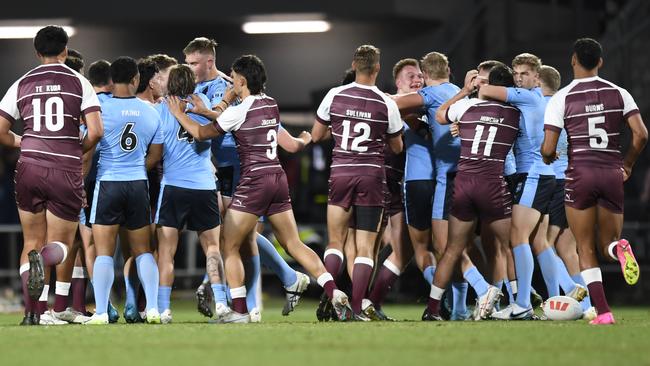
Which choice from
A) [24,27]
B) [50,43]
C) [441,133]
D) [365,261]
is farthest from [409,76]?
[24,27]

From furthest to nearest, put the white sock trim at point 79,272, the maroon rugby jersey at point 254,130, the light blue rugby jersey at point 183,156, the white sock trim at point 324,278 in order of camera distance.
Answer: the white sock trim at point 79,272, the light blue rugby jersey at point 183,156, the white sock trim at point 324,278, the maroon rugby jersey at point 254,130

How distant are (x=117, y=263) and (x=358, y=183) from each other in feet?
26.2

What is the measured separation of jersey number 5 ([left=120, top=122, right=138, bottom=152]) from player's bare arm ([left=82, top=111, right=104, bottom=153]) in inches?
19.1

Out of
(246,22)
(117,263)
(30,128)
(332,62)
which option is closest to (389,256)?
(30,128)

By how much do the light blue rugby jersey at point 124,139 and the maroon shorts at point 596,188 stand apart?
350 cm

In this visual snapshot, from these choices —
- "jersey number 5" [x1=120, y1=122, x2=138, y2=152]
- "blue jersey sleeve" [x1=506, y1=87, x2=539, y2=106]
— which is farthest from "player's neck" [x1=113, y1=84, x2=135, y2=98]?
"blue jersey sleeve" [x1=506, y1=87, x2=539, y2=106]

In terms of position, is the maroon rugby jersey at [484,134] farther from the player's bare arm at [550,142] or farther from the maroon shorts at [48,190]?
the maroon shorts at [48,190]

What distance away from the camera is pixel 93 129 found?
958 cm

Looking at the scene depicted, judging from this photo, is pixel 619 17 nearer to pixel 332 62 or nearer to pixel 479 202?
pixel 332 62

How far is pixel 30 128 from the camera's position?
9641 millimetres

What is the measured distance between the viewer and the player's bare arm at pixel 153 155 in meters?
10.4

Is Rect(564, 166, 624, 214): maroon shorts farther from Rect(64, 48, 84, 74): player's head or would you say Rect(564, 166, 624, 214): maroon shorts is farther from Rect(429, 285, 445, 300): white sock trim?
Rect(64, 48, 84, 74): player's head

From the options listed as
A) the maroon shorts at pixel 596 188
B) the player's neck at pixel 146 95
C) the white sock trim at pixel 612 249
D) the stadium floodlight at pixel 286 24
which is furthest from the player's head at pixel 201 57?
the stadium floodlight at pixel 286 24

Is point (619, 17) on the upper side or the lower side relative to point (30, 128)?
upper
